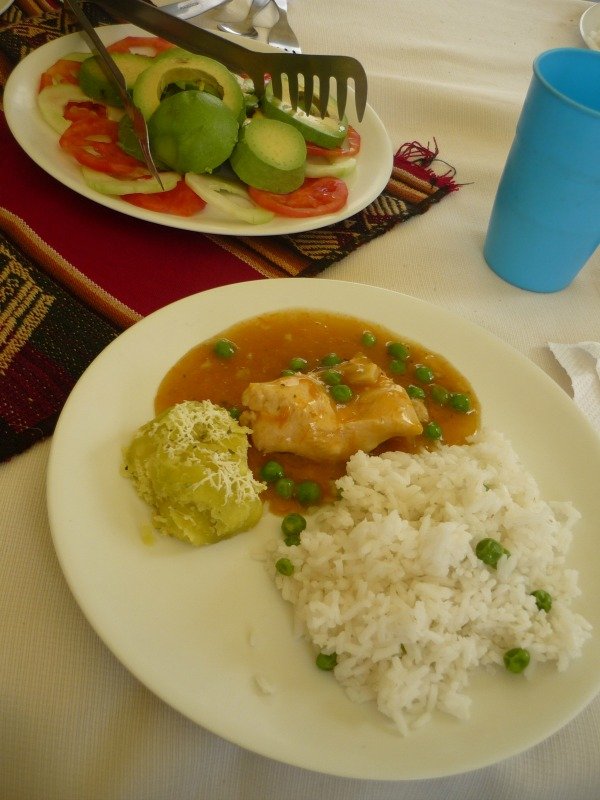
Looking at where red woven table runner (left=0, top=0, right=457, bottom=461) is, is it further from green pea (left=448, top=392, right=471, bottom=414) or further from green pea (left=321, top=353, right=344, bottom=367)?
green pea (left=448, top=392, right=471, bottom=414)

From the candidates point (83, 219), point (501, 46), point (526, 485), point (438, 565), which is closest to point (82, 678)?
point (438, 565)

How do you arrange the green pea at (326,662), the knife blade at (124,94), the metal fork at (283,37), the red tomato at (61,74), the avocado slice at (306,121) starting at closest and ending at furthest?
the green pea at (326,662)
the knife blade at (124,94)
the avocado slice at (306,121)
the red tomato at (61,74)
the metal fork at (283,37)

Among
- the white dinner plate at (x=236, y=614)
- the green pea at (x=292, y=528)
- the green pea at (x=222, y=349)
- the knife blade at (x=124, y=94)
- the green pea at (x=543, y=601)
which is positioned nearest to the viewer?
the white dinner plate at (x=236, y=614)

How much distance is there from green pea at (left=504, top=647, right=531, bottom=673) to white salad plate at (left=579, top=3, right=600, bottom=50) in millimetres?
3710

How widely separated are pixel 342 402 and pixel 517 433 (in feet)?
1.85

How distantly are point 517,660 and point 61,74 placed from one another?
293cm

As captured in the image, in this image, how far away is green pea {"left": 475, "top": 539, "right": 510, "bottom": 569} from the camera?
1568 millimetres

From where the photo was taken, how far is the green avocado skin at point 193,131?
237cm

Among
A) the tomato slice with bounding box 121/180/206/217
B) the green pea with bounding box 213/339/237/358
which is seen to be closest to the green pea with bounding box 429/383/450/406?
the green pea with bounding box 213/339/237/358

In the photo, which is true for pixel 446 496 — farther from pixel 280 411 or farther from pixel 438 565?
pixel 280 411

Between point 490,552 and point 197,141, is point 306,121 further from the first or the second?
point 490,552

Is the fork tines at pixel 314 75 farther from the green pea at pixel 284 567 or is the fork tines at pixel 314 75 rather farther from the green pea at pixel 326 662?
the green pea at pixel 326 662

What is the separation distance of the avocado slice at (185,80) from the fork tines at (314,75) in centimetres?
17

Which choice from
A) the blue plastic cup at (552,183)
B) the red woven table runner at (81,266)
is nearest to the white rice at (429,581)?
the red woven table runner at (81,266)
